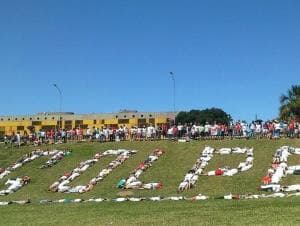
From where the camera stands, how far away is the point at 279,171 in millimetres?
44781

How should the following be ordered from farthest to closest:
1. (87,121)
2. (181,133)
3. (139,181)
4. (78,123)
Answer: (78,123), (87,121), (181,133), (139,181)

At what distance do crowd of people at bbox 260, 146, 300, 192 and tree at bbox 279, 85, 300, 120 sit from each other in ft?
103

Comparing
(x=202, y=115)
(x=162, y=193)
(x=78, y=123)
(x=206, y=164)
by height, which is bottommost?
(x=162, y=193)

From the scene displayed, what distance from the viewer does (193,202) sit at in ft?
116

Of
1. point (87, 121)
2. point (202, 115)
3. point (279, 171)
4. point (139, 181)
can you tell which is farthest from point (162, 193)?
point (202, 115)

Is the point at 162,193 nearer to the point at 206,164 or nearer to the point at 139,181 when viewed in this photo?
the point at 139,181

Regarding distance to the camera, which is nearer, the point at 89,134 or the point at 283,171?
the point at 283,171

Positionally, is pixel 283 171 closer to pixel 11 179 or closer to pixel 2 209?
pixel 2 209

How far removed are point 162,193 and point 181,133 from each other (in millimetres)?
21207

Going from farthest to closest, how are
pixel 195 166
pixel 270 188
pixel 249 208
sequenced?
1. pixel 195 166
2. pixel 270 188
3. pixel 249 208

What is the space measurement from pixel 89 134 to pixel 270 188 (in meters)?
31.8

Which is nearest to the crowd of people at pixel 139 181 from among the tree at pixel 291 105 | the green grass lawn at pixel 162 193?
the green grass lawn at pixel 162 193

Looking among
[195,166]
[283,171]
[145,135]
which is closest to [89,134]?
[145,135]

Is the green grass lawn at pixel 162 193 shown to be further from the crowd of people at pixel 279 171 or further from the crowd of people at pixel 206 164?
the crowd of people at pixel 279 171
